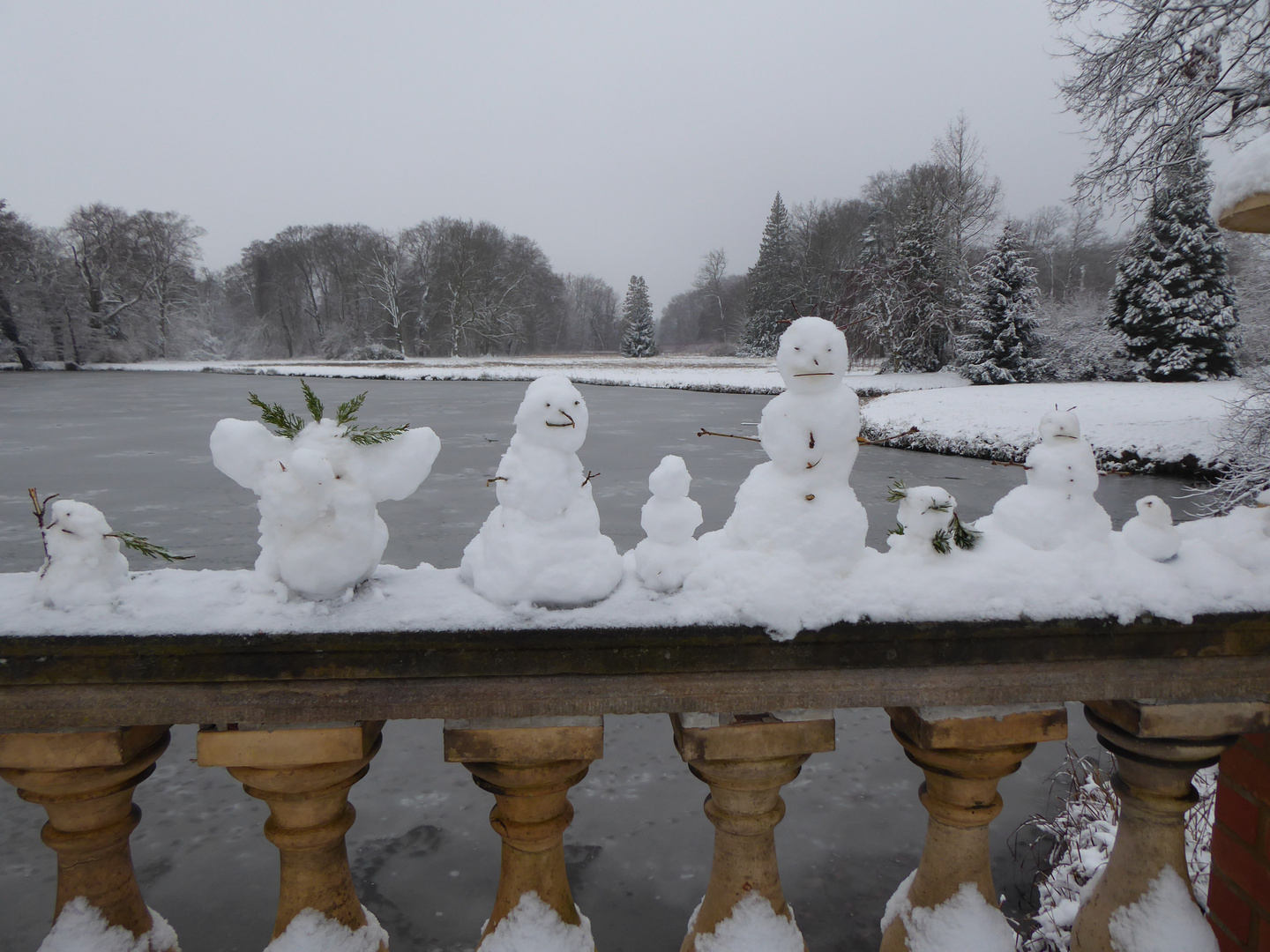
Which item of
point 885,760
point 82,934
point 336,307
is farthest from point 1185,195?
point 336,307

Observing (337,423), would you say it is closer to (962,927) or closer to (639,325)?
(962,927)

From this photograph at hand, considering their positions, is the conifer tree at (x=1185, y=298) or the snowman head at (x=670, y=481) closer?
the snowman head at (x=670, y=481)

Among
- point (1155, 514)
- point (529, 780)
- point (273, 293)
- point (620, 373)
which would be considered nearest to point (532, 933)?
point (529, 780)

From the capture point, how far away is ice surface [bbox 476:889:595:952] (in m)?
1.17

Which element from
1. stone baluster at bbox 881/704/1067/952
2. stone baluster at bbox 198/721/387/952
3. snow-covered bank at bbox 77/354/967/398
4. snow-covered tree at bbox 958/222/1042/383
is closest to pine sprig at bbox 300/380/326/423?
stone baluster at bbox 198/721/387/952

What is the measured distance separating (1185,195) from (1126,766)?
23.4 metres

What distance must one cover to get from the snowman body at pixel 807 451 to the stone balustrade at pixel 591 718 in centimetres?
20

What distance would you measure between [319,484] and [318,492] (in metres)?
0.02

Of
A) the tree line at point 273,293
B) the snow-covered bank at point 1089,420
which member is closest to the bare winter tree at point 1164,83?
the snow-covered bank at point 1089,420

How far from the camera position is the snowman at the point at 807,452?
1.19 meters

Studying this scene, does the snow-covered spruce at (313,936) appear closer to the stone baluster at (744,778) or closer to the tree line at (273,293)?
the stone baluster at (744,778)

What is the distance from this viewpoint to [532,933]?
1.18 meters

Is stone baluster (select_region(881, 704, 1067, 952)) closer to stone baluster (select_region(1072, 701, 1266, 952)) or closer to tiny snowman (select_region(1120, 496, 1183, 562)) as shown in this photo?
stone baluster (select_region(1072, 701, 1266, 952))

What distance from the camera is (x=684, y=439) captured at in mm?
11891
